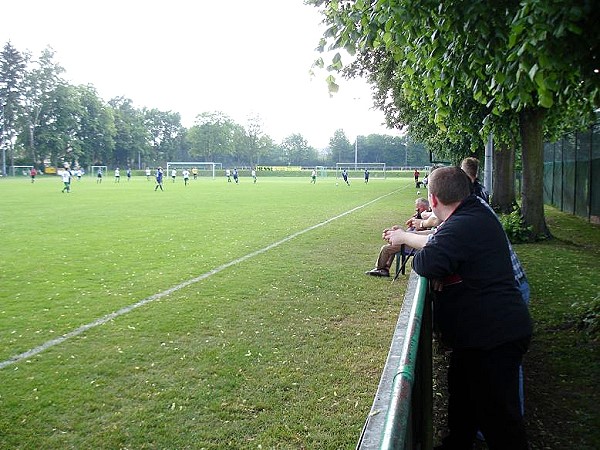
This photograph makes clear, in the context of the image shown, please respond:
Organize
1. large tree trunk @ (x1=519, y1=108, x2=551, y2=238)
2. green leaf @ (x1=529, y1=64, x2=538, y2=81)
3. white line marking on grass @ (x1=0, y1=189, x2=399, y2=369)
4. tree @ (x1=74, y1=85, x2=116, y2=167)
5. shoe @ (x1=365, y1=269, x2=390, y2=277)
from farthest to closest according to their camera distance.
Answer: tree @ (x1=74, y1=85, x2=116, y2=167)
large tree trunk @ (x1=519, y1=108, x2=551, y2=238)
shoe @ (x1=365, y1=269, x2=390, y2=277)
white line marking on grass @ (x1=0, y1=189, x2=399, y2=369)
green leaf @ (x1=529, y1=64, x2=538, y2=81)

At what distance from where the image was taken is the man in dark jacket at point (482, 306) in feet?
9.68

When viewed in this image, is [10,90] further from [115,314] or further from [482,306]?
[482,306]

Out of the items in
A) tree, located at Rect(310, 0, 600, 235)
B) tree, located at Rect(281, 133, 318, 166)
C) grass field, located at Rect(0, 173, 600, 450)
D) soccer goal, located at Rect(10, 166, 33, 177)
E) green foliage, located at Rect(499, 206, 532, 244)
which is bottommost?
grass field, located at Rect(0, 173, 600, 450)

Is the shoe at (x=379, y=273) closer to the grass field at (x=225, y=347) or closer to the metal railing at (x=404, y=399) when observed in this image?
the grass field at (x=225, y=347)

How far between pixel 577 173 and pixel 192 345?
18.6 metres

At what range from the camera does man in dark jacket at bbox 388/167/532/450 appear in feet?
9.68

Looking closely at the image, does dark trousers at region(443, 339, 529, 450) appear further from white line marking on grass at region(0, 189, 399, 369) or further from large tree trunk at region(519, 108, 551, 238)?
large tree trunk at region(519, 108, 551, 238)

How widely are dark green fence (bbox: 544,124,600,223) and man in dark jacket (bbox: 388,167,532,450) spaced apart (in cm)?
1653

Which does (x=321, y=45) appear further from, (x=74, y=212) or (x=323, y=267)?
(x=74, y=212)

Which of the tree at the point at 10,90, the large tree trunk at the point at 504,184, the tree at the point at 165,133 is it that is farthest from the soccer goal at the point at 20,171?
the large tree trunk at the point at 504,184

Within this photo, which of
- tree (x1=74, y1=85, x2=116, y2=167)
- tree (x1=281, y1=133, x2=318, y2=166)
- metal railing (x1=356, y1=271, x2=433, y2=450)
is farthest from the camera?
tree (x1=281, y1=133, x2=318, y2=166)

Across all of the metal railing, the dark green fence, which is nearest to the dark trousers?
the metal railing

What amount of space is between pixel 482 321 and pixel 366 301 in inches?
181

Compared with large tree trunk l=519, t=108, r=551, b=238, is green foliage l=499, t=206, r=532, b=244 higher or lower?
lower
